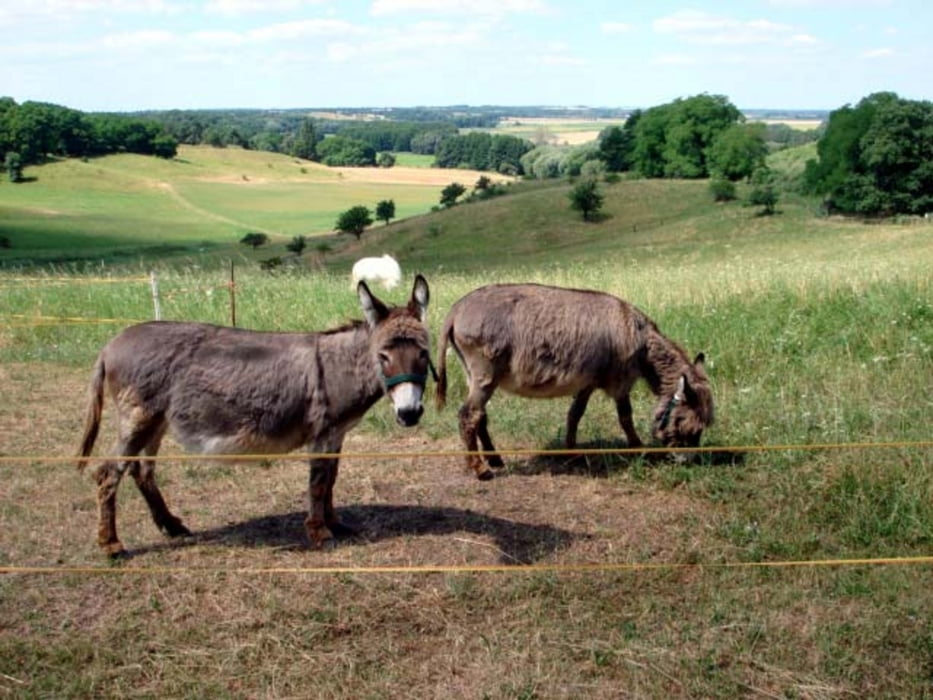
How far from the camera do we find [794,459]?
25.8 feet

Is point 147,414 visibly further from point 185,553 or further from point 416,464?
point 416,464

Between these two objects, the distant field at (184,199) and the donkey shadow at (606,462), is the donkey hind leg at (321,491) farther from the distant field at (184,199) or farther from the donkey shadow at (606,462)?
the distant field at (184,199)

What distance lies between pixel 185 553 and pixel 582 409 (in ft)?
13.2

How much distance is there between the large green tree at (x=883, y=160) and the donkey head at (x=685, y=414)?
49798 mm

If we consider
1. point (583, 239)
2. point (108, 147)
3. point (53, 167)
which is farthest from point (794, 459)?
point (108, 147)

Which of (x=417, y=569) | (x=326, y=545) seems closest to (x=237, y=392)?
(x=326, y=545)

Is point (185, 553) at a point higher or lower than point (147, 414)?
lower

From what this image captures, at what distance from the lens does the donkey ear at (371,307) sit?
240 inches

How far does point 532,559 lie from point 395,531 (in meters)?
1.14

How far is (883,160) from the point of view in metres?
52.2

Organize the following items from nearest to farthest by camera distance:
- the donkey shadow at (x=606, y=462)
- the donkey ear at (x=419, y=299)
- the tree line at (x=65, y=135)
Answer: the donkey ear at (x=419, y=299) → the donkey shadow at (x=606, y=462) → the tree line at (x=65, y=135)

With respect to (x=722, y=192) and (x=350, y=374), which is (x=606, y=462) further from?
(x=722, y=192)

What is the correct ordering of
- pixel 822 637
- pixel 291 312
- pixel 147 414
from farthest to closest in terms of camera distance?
pixel 291 312
pixel 147 414
pixel 822 637

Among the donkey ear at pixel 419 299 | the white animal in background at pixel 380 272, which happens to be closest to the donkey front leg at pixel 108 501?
the donkey ear at pixel 419 299
